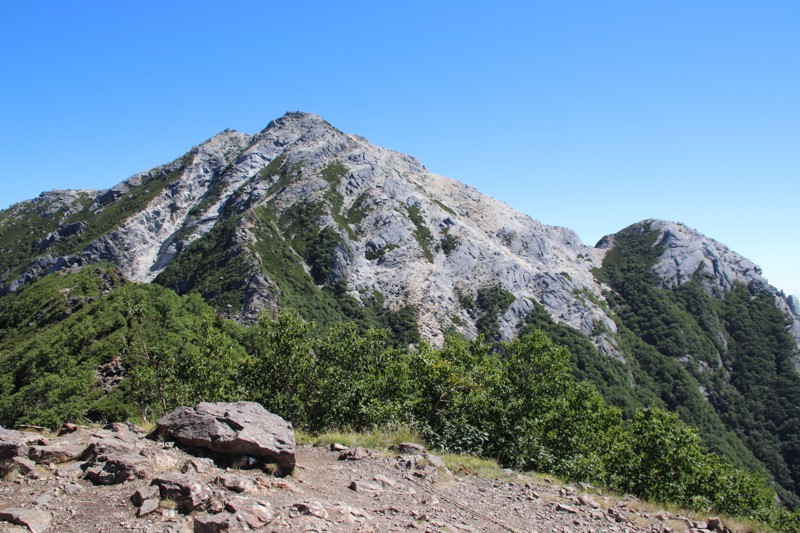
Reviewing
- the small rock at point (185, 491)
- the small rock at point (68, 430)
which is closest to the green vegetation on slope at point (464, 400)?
the small rock at point (185, 491)

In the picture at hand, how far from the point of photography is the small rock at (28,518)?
7.98m

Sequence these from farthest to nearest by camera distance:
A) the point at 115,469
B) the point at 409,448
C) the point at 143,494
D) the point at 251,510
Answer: the point at 409,448 < the point at 115,469 < the point at 251,510 < the point at 143,494

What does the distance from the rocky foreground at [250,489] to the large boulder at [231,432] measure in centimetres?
3

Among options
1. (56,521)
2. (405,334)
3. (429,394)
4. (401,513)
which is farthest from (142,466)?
(405,334)

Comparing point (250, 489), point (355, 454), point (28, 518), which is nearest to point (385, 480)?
point (355, 454)

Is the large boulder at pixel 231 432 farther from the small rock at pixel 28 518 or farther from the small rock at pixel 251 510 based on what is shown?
the small rock at pixel 28 518

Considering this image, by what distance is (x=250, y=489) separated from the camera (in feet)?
34.1

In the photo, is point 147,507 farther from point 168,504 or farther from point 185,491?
point 185,491

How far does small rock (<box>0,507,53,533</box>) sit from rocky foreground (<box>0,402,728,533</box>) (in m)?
0.02

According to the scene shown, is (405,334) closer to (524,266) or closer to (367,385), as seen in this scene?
(524,266)

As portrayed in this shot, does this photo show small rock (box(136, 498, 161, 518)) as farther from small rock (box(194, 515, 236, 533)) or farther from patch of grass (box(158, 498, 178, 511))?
small rock (box(194, 515, 236, 533))

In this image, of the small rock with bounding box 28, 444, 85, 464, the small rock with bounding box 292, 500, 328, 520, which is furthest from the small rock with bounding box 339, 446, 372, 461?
the small rock with bounding box 28, 444, 85, 464

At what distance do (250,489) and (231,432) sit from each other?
2.09 meters

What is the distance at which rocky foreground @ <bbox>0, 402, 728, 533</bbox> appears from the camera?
8922mm
